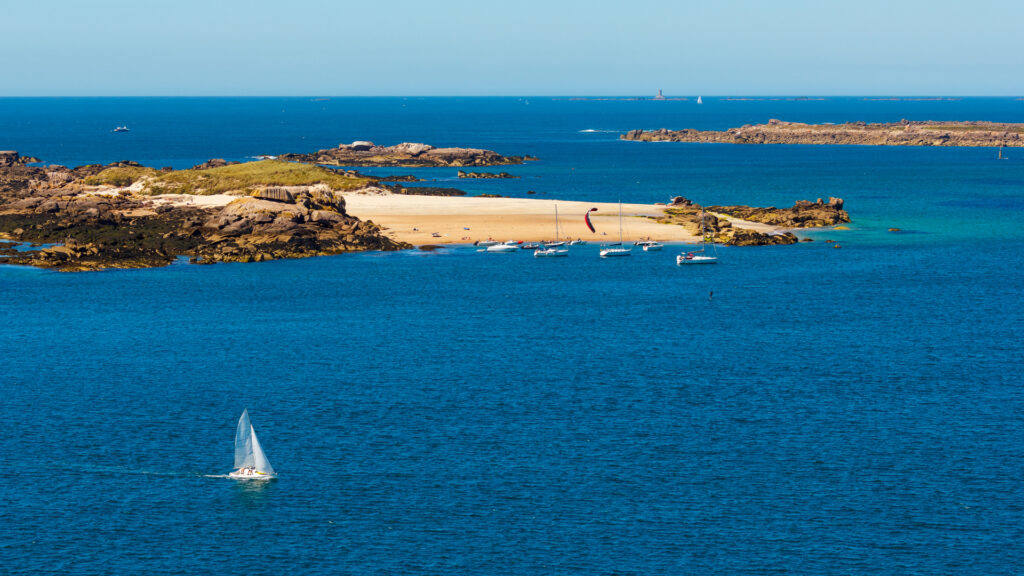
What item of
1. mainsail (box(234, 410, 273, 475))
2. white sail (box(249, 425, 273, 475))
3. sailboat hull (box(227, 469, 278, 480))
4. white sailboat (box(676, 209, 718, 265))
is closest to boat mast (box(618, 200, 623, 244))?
white sailboat (box(676, 209, 718, 265))

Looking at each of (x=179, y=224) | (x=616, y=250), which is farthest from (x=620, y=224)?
(x=179, y=224)

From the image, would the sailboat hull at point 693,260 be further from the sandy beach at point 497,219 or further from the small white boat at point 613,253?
the sandy beach at point 497,219

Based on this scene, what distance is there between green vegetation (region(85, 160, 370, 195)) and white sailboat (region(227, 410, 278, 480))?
118 metres

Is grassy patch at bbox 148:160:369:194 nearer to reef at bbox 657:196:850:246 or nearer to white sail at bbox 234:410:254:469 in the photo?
reef at bbox 657:196:850:246

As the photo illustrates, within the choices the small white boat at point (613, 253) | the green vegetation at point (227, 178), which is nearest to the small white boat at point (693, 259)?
the small white boat at point (613, 253)

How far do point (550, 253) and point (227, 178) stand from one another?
225 ft

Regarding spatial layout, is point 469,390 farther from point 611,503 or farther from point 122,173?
point 122,173

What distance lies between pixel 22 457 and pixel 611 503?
107ft

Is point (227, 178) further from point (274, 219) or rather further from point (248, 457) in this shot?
point (248, 457)

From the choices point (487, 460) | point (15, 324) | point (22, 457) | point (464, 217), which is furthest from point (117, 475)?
point (464, 217)

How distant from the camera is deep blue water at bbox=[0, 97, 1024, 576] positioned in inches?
2013

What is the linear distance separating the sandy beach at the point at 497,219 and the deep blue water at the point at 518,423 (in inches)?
1048

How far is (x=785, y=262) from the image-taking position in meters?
128

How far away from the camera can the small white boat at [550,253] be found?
440ft
